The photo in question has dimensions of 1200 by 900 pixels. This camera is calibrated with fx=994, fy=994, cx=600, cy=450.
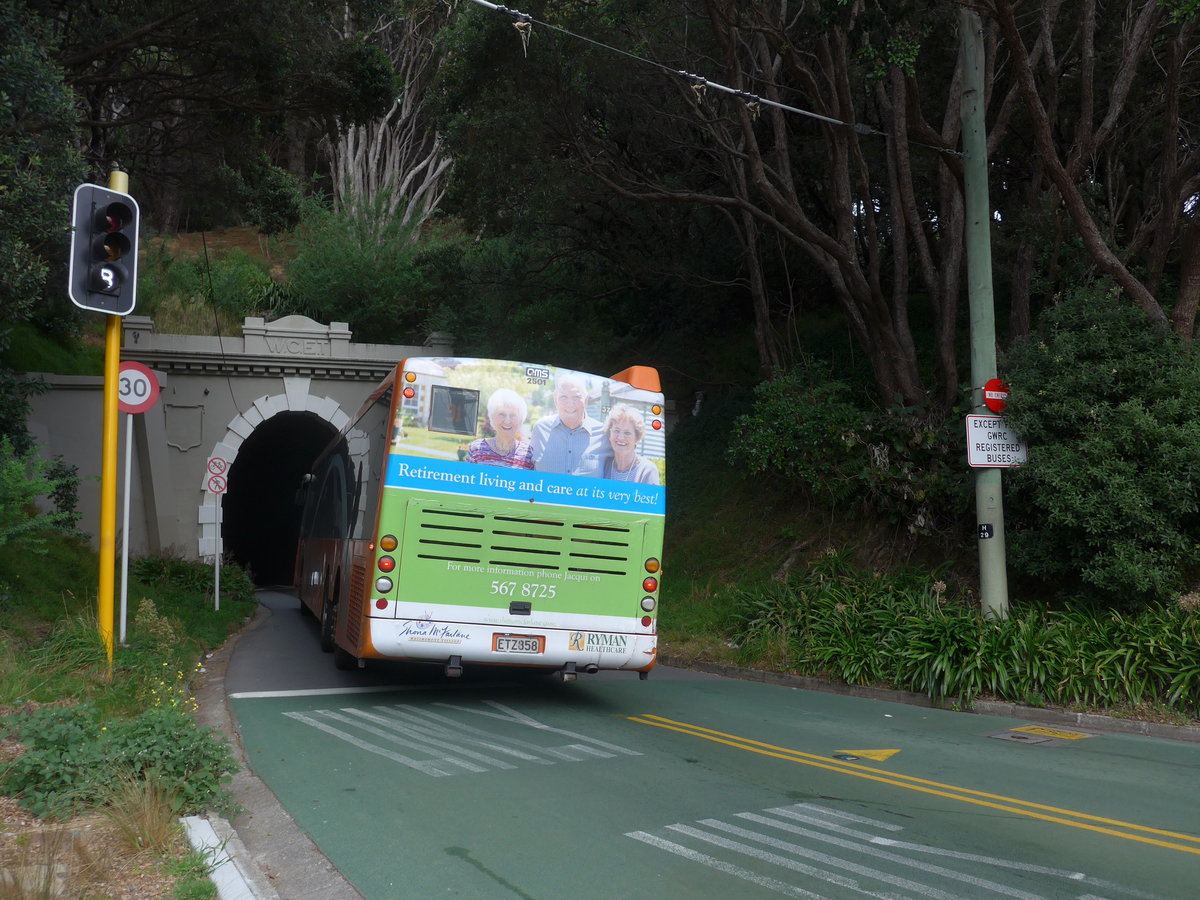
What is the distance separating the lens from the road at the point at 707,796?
5.16 m

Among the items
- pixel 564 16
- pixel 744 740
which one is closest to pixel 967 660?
pixel 744 740

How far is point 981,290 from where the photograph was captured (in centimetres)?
1134

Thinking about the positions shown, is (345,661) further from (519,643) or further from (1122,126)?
(1122,126)

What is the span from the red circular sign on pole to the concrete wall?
1796 centimetres

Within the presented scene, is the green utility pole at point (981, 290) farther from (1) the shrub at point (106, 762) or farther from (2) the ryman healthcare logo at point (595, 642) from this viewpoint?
(1) the shrub at point (106, 762)

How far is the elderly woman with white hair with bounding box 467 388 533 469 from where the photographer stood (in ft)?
30.4

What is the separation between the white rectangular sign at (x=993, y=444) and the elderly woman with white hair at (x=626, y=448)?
13.1 ft

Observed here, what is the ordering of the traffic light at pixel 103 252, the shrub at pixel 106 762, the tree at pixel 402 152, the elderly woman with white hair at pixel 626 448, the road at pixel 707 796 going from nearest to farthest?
the road at pixel 707 796
the shrub at pixel 106 762
the traffic light at pixel 103 252
the elderly woman with white hair at pixel 626 448
the tree at pixel 402 152

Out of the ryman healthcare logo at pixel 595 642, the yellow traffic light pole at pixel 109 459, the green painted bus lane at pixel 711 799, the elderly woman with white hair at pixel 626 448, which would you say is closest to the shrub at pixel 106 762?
the green painted bus lane at pixel 711 799

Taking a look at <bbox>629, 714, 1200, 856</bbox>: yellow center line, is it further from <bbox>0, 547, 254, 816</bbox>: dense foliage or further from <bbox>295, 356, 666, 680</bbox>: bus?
<bbox>0, 547, 254, 816</bbox>: dense foliage

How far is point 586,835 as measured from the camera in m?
5.75

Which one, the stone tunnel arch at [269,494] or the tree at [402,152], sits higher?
the tree at [402,152]

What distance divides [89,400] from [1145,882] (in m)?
22.2

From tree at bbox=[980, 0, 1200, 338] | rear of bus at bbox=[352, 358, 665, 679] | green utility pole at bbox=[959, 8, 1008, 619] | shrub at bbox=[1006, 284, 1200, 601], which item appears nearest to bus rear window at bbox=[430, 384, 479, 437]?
rear of bus at bbox=[352, 358, 665, 679]
